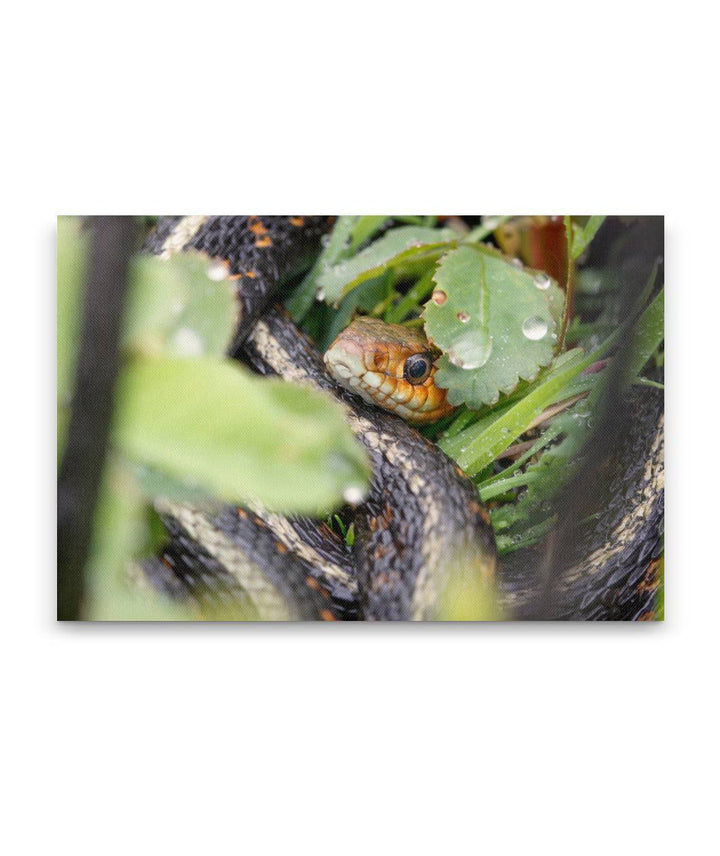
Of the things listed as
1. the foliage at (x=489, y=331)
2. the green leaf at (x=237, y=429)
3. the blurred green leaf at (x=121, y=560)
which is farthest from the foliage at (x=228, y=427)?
the foliage at (x=489, y=331)

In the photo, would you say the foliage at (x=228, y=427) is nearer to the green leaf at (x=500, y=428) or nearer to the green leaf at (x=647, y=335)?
the green leaf at (x=500, y=428)

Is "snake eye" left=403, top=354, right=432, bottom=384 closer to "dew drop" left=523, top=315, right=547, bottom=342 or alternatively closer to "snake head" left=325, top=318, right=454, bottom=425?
"snake head" left=325, top=318, right=454, bottom=425

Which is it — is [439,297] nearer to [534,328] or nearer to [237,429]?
[534,328]

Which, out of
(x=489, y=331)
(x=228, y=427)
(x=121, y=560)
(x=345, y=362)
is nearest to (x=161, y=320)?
(x=228, y=427)

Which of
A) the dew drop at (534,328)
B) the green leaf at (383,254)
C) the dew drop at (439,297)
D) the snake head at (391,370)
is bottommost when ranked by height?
the snake head at (391,370)

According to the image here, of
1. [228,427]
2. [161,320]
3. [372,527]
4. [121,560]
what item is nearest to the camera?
[228,427]
